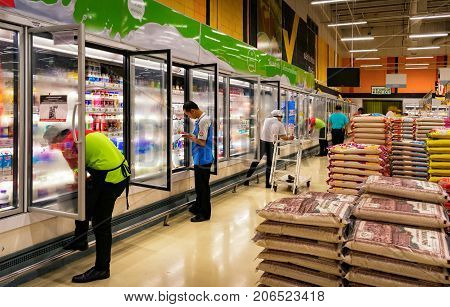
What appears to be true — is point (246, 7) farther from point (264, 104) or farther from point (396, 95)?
point (396, 95)

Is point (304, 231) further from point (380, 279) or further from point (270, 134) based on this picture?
point (270, 134)

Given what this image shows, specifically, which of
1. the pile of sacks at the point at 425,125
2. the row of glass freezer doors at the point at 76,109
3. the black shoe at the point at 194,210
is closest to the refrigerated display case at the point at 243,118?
the row of glass freezer doors at the point at 76,109

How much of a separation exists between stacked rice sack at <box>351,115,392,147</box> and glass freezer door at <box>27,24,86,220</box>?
422 cm

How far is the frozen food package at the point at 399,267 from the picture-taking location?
68.7 inches

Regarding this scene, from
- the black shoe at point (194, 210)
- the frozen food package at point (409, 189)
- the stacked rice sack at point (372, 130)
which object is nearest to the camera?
the frozen food package at point (409, 189)


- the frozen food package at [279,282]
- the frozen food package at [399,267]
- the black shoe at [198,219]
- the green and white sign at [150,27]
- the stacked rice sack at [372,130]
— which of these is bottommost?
the black shoe at [198,219]

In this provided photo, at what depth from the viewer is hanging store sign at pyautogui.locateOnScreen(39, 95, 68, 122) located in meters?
3.42

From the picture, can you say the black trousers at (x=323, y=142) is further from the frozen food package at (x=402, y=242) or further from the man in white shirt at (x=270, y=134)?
the frozen food package at (x=402, y=242)

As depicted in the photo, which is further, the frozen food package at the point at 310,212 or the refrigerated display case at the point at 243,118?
the refrigerated display case at the point at 243,118

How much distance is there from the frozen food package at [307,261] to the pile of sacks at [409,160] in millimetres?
3807

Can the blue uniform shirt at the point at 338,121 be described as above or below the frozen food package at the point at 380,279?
above

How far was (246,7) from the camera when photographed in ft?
31.2

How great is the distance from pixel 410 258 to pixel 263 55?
8.48 meters

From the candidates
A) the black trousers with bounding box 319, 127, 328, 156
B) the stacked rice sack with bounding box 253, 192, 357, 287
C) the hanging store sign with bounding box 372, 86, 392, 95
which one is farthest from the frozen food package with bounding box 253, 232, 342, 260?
the hanging store sign with bounding box 372, 86, 392, 95
